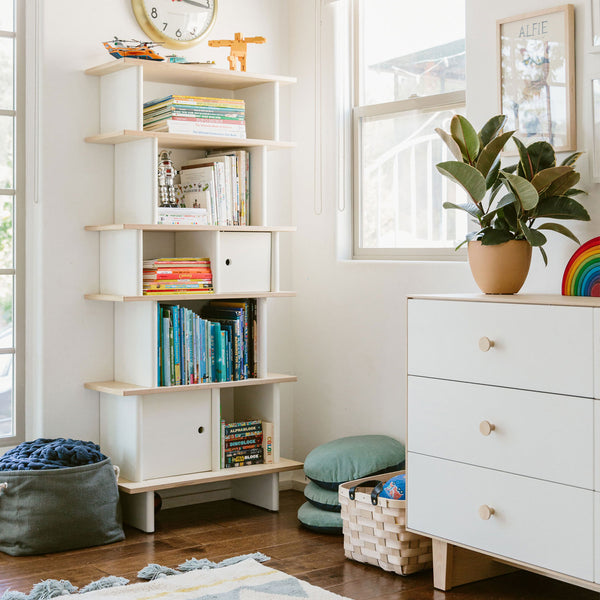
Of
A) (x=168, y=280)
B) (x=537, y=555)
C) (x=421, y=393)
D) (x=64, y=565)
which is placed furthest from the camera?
(x=168, y=280)

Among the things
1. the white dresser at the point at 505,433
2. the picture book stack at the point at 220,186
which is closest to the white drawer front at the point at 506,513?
the white dresser at the point at 505,433

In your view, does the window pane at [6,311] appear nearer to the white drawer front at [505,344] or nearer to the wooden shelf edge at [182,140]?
the wooden shelf edge at [182,140]

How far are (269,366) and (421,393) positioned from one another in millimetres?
1314

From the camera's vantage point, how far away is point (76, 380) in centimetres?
345

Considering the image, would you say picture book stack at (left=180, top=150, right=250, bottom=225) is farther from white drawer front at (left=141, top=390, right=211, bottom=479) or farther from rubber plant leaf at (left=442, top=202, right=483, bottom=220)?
rubber plant leaf at (left=442, top=202, right=483, bottom=220)

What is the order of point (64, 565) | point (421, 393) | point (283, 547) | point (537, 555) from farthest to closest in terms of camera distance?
1. point (283, 547)
2. point (64, 565)
3. point (421, 393)
4. point (537, 555)

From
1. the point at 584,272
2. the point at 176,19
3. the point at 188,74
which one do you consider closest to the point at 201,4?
the point at 176,19

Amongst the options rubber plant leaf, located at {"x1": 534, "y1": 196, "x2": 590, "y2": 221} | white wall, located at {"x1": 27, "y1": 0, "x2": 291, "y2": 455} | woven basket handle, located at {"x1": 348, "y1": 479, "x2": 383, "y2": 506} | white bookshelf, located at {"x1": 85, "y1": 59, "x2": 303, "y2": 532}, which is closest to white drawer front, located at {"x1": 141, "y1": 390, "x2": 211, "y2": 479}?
white bookshelf, located at {"x1": 85, "y1": 59, "x2": 303, "y2": 532}

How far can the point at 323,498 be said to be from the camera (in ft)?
10.8

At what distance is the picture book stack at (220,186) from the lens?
3432mm

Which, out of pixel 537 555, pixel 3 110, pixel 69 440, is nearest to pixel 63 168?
pixel 3 110

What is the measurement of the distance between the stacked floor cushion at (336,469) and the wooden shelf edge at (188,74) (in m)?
1.44

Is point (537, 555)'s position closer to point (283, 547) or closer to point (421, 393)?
point (421, 393)

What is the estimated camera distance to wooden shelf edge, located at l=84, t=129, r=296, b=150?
10.5ft
